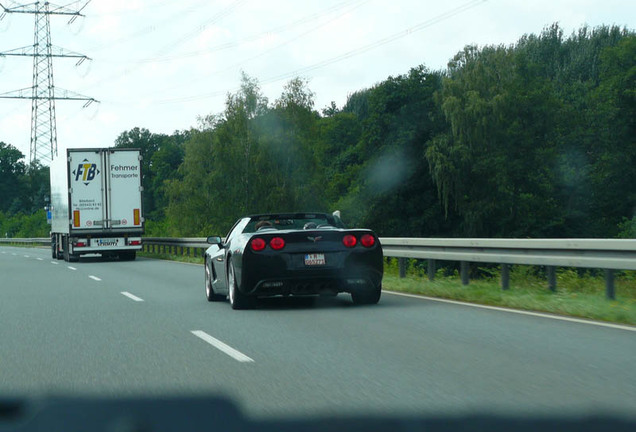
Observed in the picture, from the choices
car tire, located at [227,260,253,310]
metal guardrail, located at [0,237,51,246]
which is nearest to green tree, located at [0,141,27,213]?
metal guardrail, located at [0,237,51,246]

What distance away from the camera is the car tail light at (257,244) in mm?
10625

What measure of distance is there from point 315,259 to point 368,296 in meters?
1.07

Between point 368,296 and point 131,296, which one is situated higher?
point 368,296

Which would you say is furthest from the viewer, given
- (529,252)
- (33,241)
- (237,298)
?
(33,241)

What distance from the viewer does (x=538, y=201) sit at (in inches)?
1950

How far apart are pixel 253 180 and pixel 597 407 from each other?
5162 cm

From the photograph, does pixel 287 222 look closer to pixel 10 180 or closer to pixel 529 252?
pixel 529 252

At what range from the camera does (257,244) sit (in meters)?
10.6

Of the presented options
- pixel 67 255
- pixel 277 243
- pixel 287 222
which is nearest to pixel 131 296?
pixel 287 222

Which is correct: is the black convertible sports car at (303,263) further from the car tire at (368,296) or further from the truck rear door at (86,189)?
the truck rear door at (86,189)

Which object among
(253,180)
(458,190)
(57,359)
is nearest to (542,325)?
(57,359)

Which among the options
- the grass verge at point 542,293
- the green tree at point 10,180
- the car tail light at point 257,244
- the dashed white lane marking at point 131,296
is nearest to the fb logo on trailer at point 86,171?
the dashed white lane marking at point 131,296

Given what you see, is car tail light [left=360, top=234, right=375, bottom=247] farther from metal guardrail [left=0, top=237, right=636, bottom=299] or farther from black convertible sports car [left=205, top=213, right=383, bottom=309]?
metal guardrail [left=0, top=237, right=636, bottom=299]

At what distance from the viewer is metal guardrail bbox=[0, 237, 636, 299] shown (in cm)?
986
